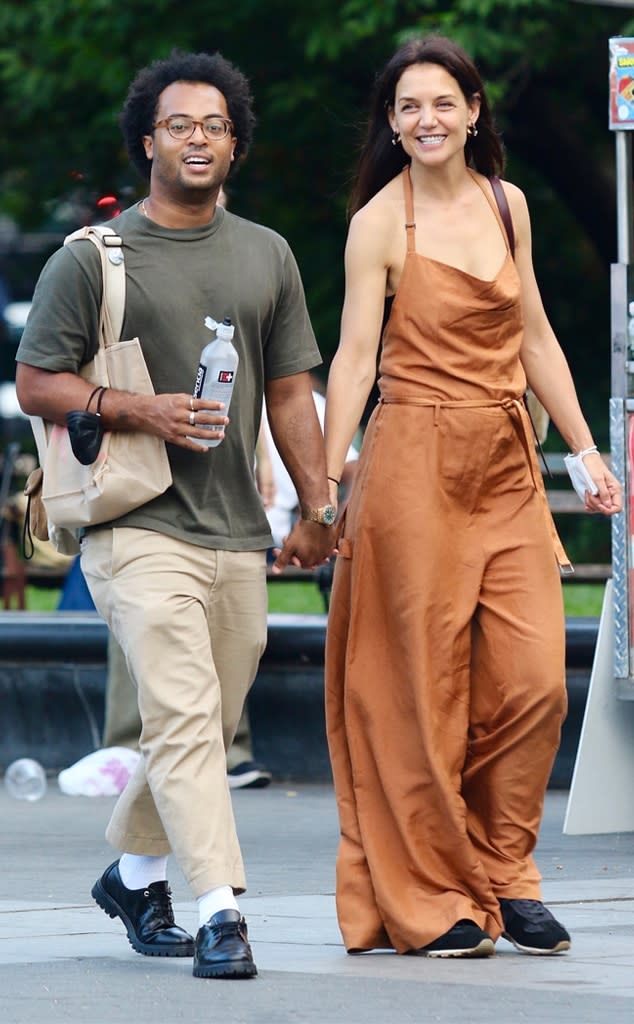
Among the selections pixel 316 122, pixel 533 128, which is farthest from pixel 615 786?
pixel 533 128

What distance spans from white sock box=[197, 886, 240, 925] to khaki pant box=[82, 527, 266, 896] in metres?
0.02

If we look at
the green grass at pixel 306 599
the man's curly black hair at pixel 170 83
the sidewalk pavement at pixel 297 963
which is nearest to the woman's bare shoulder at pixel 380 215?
the man's curly black hair at pixel 170 83

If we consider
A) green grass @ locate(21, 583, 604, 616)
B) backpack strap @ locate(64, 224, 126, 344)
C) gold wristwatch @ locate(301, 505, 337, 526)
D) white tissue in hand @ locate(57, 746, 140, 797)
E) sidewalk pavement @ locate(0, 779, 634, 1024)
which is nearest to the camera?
sidewalk pavement @ locate(0, 779, 634, 1024)

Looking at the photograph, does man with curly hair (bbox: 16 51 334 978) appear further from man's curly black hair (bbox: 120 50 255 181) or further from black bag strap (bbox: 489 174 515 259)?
black bag strap (bbox: 489 174 515 259)

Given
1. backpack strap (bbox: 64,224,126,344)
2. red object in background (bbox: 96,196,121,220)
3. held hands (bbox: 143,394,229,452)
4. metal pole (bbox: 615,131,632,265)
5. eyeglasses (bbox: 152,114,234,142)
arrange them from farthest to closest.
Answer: metal pole (bbox: 615,131,632,265) → red object in background (bbox: 96,196,121,220) → eyeglasses (bbox: 152,114,234,142) → backpack strap (bbox: 64,224,126,344) → held hands (bbox: 143,394,229,452)

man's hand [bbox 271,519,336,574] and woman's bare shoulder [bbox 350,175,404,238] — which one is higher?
woman's bare shoulder [bbox 350,175,404,238]

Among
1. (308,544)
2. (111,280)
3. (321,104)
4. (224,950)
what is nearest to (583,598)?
(321,104)

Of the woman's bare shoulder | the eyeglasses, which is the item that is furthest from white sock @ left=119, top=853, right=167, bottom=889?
the eyeglasses

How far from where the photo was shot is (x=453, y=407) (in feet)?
17.7

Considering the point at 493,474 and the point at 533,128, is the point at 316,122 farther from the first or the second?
the point at 493,474

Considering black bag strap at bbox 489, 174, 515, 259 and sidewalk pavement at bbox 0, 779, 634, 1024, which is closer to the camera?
sidewalk pavement at bbox 0, 779, 634, 1024

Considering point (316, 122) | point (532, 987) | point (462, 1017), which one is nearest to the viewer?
point (462, 1017)

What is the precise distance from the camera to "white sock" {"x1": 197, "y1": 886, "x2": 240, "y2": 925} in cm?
497

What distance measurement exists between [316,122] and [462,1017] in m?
14.8
